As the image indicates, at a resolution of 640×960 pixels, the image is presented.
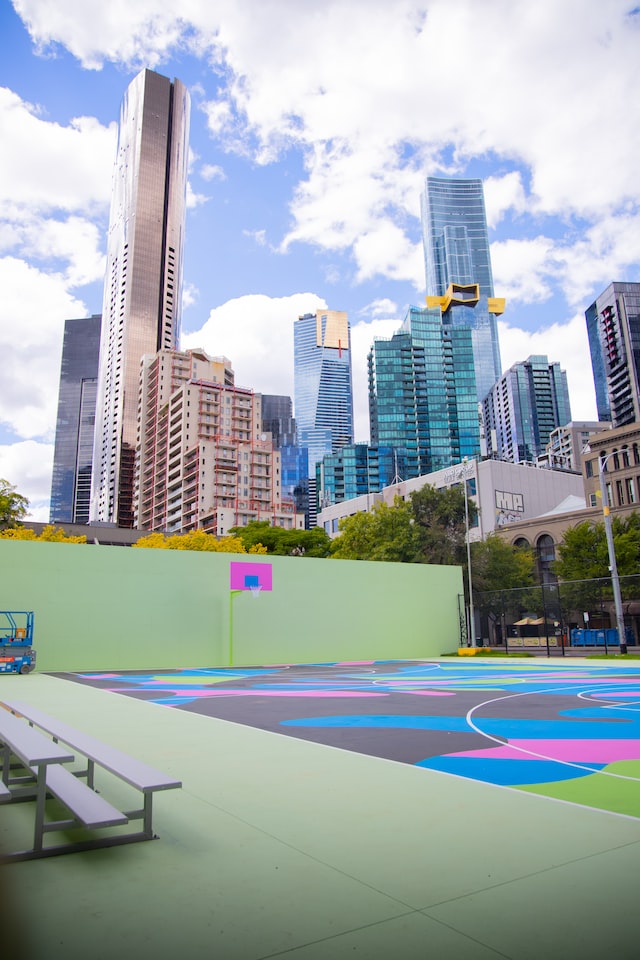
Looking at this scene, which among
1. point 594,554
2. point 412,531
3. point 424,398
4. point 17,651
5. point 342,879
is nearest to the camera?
point 342,879

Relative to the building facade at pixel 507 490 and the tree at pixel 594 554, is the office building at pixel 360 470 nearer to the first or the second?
the building facade at pixel 507 490

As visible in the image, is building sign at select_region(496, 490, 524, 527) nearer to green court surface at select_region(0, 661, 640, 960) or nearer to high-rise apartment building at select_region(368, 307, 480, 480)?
green court surface at select_region(0, 661, 640, 960)

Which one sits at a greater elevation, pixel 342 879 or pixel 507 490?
pixel 507 490

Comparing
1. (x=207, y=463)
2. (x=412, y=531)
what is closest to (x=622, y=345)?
(x=207, y=463)

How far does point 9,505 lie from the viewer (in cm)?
4028

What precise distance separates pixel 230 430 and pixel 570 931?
391 ft

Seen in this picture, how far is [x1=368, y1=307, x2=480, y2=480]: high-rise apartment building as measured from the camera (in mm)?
156375

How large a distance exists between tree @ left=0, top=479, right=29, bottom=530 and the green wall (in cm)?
2004

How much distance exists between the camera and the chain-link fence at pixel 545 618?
30.3 meters

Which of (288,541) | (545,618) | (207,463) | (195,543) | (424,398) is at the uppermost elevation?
(424,398)

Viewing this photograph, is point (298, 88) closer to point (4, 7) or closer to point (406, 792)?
point (4, 7)

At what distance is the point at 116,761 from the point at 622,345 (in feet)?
521

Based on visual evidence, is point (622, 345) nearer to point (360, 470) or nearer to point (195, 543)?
point (360, 470)

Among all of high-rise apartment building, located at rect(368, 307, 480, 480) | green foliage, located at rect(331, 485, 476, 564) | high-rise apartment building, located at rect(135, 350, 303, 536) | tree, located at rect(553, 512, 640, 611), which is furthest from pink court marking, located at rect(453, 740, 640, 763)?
high-rise apartment building, located at rect(368, 307, 480, 480)
